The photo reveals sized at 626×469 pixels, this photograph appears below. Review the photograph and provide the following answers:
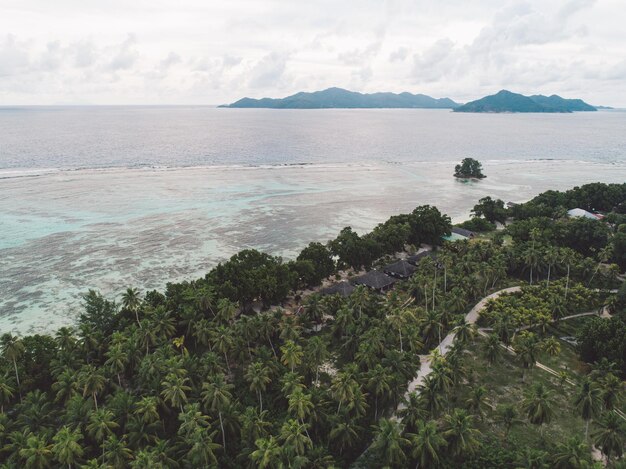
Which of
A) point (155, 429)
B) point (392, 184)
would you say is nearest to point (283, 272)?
point (155, 429)

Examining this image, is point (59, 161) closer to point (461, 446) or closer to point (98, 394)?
point (98, 394)

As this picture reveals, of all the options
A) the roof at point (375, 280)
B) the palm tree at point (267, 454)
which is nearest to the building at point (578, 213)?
the roof at point (375, 280)

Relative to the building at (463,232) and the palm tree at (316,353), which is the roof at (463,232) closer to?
the building at (463,232)

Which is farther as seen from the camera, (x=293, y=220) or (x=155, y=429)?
(x=293, y=220)

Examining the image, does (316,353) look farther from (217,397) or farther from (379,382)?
(217,397)

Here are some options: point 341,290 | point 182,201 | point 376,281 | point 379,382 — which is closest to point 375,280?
point 376,281

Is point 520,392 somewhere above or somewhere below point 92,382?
below
